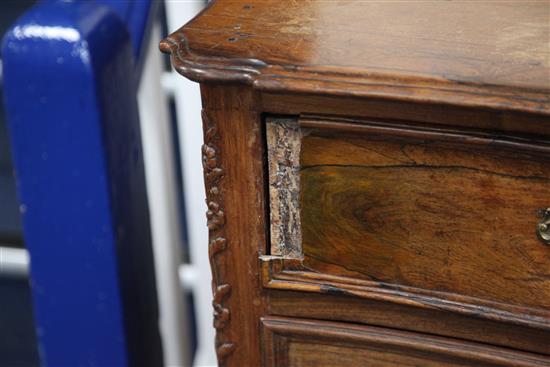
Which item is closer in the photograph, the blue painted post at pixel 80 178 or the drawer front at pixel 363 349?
the blue painted post at pixel 80 178

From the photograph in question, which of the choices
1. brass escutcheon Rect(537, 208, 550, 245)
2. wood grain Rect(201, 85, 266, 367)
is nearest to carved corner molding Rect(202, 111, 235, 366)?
wood grain Rect(201, 85, 266, 367)

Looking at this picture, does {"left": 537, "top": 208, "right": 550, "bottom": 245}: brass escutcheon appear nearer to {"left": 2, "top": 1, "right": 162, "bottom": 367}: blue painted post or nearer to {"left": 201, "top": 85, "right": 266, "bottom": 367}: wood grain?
{"left": 201, "top": 85, "right": 266, "bottom": 367}: wood grain

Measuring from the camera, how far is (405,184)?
29.9 inches

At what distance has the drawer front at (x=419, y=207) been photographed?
28.8 inches

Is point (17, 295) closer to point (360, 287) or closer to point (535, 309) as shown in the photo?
point (360, 287)

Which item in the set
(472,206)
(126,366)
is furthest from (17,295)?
(472,206)

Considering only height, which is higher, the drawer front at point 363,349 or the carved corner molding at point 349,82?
the carved corner molding at point 349,82

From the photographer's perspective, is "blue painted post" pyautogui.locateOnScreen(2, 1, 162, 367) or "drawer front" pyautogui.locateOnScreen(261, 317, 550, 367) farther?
"drawer front" pyautogui.locateOnScreen(261, 317, 550, 367)

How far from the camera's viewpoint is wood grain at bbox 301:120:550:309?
73 cm

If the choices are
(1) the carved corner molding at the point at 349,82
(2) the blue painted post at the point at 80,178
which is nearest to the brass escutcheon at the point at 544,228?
(1) the carved corner molding at the point at 349,82

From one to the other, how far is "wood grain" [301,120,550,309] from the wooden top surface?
0.06 metres

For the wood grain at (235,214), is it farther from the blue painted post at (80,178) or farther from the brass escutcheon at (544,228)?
the brass escutcheon at (544,228)

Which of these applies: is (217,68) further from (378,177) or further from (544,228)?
(544,228)

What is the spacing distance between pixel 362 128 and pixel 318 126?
0.04 m
